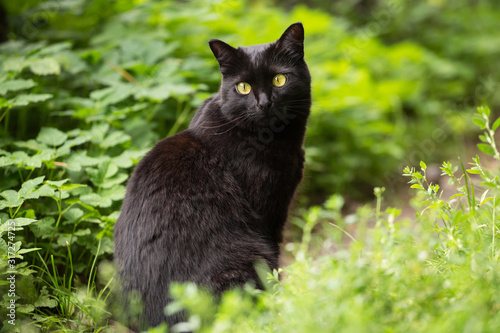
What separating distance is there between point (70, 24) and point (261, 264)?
8.78 feet

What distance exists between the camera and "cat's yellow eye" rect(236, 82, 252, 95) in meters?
2.01

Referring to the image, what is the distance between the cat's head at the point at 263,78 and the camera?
1.96 m

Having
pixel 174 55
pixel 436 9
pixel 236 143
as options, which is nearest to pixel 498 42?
pixel 436 9

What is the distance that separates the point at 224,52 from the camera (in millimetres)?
2008

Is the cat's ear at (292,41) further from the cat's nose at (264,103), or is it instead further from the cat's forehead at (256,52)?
the cat's nose at (264,103)

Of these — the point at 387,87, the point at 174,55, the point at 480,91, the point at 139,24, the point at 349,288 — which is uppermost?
the point at 139,24

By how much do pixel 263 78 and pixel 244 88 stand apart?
0.36 feet

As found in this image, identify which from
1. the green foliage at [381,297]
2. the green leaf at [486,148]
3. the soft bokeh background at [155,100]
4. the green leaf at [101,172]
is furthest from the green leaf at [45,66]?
the green leaf at [486,148]

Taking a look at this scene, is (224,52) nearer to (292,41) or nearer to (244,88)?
(244,88)

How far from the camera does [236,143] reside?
2004mm

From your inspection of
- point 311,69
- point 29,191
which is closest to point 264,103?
point 29,191

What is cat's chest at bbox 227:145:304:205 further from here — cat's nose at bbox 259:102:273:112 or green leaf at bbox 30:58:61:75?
green leaf at bbox 30:58:61:75

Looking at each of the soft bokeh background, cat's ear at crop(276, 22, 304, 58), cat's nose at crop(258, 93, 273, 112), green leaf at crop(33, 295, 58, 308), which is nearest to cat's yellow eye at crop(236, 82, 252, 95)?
cat's nose at crop(258, 93, 273, 112)

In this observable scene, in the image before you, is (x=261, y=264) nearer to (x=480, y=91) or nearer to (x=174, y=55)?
(x=174, y=55)
